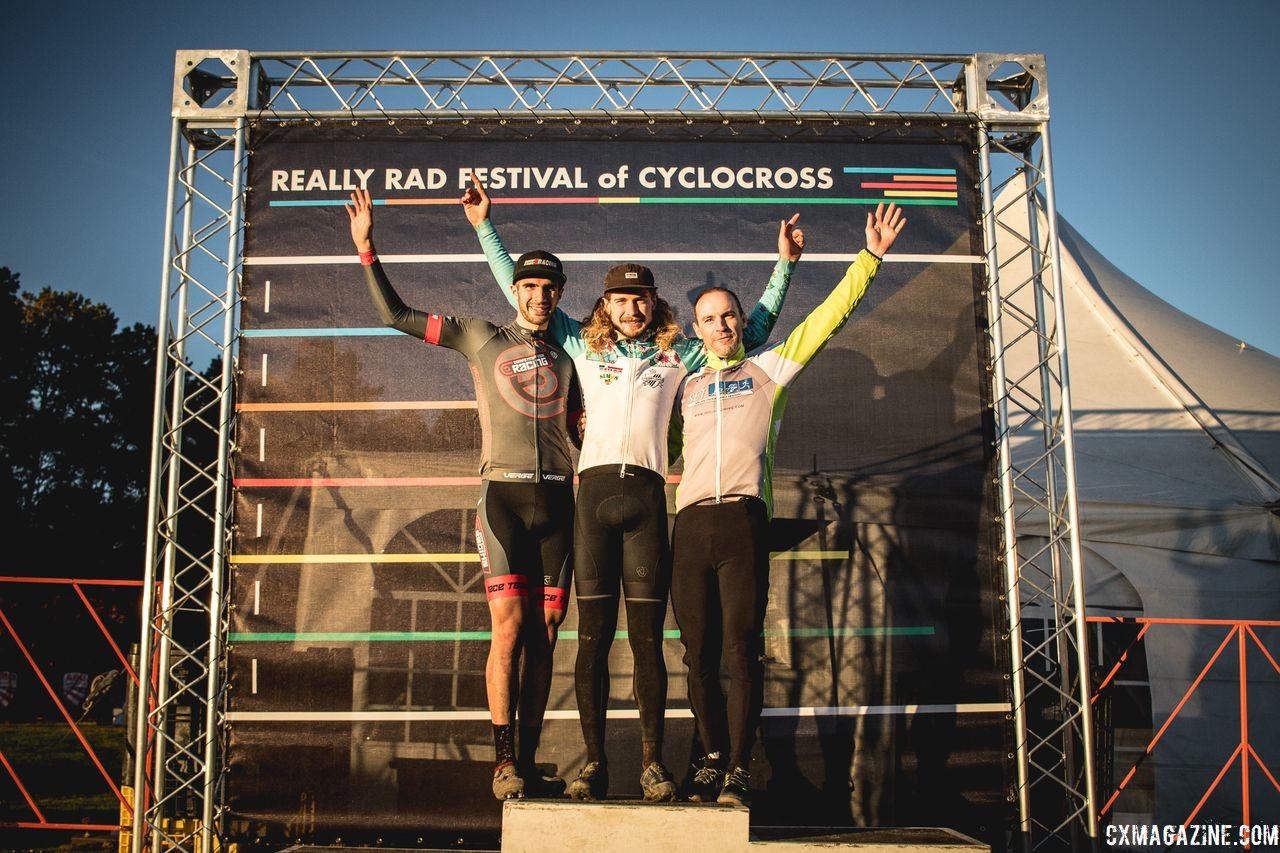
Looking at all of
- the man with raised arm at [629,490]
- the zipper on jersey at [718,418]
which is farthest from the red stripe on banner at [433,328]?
the zipper on jersey at [718,418]

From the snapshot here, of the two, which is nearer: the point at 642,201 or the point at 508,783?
the point at 508,783

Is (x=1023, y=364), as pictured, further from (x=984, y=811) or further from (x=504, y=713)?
(x=504, y=713)

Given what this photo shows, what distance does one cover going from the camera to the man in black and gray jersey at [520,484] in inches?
153

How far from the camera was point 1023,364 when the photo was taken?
25.3 feet

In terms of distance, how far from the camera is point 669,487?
4688 millimetres

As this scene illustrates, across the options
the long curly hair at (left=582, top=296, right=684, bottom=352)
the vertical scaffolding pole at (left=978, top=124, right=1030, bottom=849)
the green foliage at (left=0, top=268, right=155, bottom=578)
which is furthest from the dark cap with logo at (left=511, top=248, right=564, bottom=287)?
the green foliage at (left=0, top=268, right=155, bottom=578)

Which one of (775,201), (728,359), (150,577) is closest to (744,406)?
(728,359)

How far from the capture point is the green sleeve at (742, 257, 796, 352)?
4137 mm

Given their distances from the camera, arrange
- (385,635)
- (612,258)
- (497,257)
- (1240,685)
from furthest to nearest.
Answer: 1. (1240,685)
2. (612,258)
3. (385,635)
4. (497,257)

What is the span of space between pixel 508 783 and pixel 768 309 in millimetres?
2097

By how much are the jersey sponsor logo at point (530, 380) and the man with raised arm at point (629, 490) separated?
11cm

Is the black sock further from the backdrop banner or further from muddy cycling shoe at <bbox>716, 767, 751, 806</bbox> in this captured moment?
muddy cycling shoe at <bbox>716, 767, 751, 806</bbox>

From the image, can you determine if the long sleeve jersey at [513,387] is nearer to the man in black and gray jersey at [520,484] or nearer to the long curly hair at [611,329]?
the man in black and gray jersey at [520,484]

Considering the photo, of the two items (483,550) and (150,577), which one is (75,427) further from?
(483,550)
